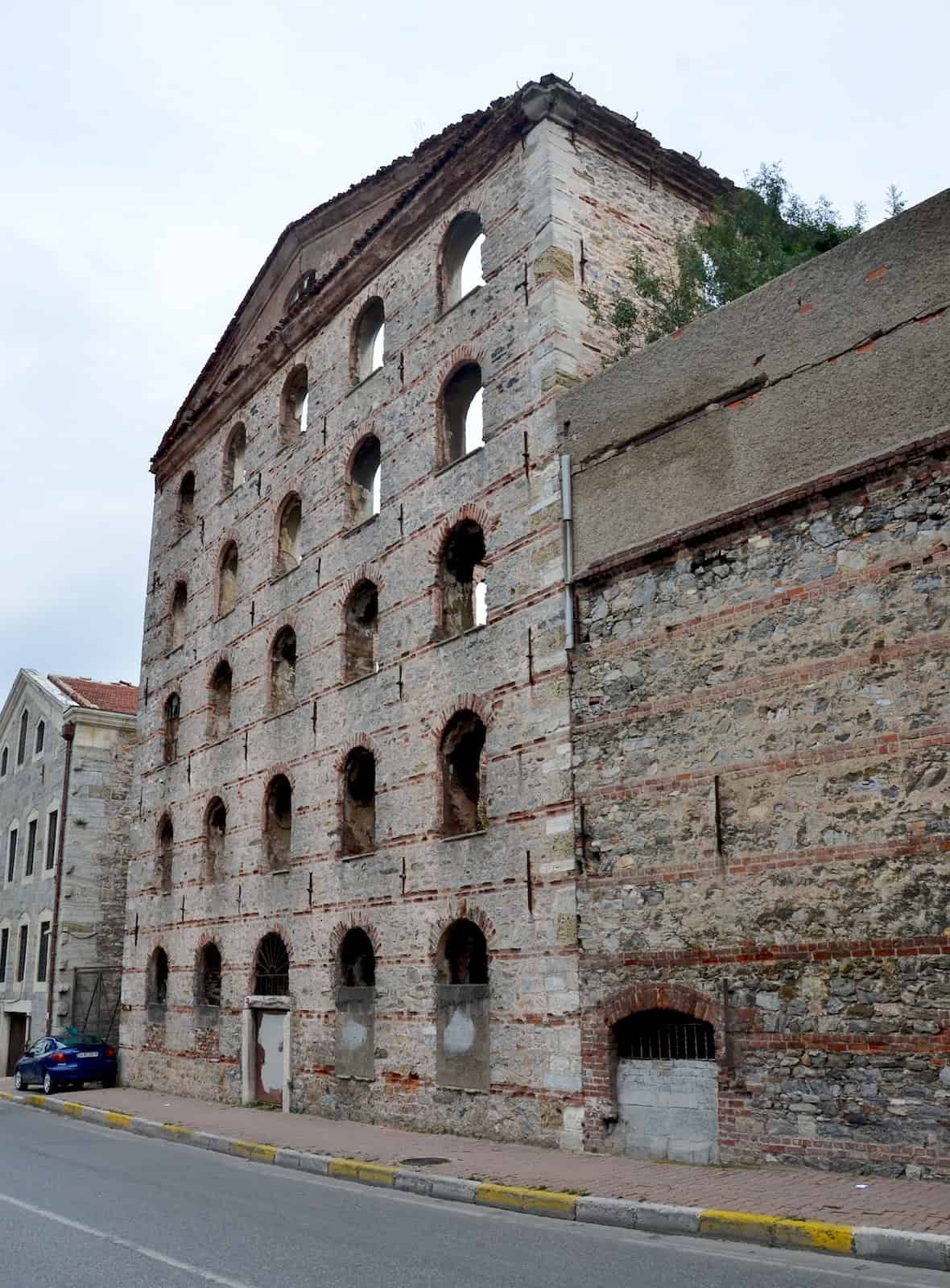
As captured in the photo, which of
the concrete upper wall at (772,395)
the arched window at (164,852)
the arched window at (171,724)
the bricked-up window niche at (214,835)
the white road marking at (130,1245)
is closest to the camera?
the white road marking at (130,1245)

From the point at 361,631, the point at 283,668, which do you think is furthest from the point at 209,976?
the point at 361,631

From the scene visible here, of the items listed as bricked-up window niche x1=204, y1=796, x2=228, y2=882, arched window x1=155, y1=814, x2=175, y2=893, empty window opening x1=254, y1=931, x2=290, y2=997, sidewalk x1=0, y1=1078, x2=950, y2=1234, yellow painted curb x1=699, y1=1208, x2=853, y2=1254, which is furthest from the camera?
arched window x1=155, y1=814, x2=175, y2=893

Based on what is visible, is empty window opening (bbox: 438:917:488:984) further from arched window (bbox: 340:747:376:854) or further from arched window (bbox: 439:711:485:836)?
arched window (bbox: 340:747:376:854)

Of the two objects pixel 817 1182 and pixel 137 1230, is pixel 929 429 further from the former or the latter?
pixel 137 1230

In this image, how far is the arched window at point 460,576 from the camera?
1692cm

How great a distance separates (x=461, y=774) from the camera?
16.5 meters

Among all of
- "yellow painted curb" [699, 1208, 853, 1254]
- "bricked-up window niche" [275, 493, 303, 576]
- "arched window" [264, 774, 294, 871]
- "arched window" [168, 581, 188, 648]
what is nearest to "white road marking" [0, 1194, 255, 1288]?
"yellow painted curb" [699, 1208, 853, 1254]

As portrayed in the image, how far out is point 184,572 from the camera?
25469 millimetres

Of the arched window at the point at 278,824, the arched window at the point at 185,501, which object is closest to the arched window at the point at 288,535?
the arched window at the point at 278,824

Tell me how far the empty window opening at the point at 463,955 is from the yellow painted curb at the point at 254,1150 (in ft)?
9.97

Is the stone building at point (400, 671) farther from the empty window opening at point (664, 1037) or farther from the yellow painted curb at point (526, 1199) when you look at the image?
the yellow painted curb at point (526, 1199)

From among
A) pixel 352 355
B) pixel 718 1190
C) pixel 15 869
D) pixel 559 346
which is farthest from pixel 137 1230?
pixel 15 869

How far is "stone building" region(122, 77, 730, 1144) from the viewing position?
48.2 ft

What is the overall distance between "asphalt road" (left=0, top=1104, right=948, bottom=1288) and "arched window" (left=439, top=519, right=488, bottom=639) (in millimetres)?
7902
